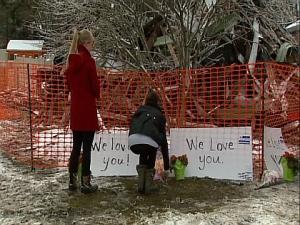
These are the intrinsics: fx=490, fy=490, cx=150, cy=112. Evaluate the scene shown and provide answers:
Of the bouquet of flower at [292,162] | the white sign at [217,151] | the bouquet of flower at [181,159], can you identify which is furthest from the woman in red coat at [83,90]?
the bouquet of flower at [292,162]

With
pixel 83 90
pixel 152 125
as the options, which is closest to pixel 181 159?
pixel 152 125

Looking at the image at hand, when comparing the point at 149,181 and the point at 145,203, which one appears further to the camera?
the point at 149,181

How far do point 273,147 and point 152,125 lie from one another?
179 cm

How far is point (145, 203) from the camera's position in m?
5.38

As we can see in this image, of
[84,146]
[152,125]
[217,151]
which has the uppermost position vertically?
[152,125]

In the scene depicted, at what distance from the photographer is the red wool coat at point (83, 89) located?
18.1 ft

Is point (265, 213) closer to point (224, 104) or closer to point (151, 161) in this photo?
point (151, 161)

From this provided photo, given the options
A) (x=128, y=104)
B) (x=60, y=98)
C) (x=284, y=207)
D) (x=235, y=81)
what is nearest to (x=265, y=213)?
(x=284, y=207)

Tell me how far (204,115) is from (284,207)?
9.34ft

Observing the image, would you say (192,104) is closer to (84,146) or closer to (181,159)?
→ (181,159)

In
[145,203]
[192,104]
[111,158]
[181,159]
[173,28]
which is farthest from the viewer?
[173,28]

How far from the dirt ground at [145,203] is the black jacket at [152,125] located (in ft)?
1.93

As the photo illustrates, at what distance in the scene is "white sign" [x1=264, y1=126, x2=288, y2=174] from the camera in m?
6.36

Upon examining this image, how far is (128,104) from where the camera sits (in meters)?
7.95
